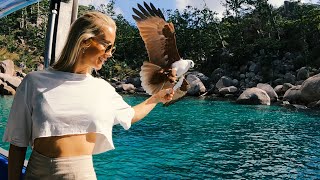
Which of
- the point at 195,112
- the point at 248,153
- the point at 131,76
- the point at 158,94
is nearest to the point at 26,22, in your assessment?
the point at 131,76

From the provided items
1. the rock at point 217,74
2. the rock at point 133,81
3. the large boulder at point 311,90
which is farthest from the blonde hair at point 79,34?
the rock at point 217,74

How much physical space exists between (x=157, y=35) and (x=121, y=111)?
429 mm

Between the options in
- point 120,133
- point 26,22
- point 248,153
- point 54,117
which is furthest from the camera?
point 26,22

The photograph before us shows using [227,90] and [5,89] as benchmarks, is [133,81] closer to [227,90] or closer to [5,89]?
[227,90]

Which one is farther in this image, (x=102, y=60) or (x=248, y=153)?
(x=248, y=153)

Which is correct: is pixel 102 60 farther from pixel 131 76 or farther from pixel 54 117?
pixel 131 76

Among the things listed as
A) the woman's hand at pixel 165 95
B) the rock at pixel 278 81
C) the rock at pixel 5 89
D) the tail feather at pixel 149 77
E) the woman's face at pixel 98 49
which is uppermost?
the woman's face at pixel 98 49

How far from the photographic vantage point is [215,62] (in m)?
38.8

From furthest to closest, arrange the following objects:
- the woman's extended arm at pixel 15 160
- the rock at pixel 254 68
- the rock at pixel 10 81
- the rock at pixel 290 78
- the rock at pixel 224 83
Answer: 1. the rock at pixel 254 68
2. the rock at pixel 224 83
3. the rock at pixel 290 78
4. the rock at pixel 10 81
5. the woman's extended arm at pixel 15 160

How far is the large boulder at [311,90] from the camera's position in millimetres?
21875

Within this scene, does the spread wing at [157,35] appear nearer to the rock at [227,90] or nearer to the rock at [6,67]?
the rock at [227,90]

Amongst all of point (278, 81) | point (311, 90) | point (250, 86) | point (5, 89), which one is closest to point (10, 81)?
point (5, 89)

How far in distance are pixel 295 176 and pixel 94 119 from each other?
732 centimetres

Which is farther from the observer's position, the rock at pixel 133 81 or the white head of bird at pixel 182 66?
the rock at pixel 133 81
